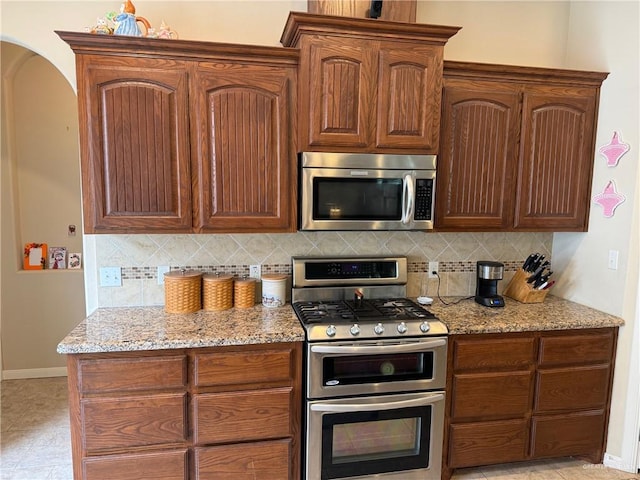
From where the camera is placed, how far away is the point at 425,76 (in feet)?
7.35

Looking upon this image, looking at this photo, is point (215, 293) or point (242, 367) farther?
point (215, 293)

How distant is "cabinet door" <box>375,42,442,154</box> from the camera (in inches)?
86.8

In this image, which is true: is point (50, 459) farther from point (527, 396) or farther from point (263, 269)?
point (527, 396)

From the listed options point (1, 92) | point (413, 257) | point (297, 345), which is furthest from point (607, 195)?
point (1, 92)

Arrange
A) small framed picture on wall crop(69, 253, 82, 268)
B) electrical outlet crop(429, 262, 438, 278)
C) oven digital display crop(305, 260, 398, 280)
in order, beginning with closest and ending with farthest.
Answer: oven digital display crop(305, 260, 398, 280), electrical outlet crop(429, 262, 438, 278), small framed picture on wall crop(69, 253, 82, 268)

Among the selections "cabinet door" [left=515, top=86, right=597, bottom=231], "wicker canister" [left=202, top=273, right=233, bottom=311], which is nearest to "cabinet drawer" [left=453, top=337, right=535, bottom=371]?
"cabinet door" [left=515, top=86, right=597, bottom=231]

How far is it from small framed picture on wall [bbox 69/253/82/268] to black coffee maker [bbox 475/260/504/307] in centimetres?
326

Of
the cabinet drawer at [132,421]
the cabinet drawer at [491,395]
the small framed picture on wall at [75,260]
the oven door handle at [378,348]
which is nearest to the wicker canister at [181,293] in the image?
the cabinet drawer at [132,421]

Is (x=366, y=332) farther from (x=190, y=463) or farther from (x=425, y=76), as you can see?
(x=425, y=76)

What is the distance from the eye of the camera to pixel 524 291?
2.72 m

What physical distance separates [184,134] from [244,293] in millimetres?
946

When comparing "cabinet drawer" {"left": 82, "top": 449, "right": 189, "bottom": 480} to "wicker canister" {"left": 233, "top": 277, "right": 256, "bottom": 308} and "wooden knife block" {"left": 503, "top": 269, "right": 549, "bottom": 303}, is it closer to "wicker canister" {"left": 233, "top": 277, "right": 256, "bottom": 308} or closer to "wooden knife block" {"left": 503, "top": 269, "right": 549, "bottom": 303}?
"wicker canister" {"left": 233, "top": 277, "right": 256, "bottom": 308}

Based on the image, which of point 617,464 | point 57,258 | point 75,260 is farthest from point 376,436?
point 57,258

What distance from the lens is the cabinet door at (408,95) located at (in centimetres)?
221
